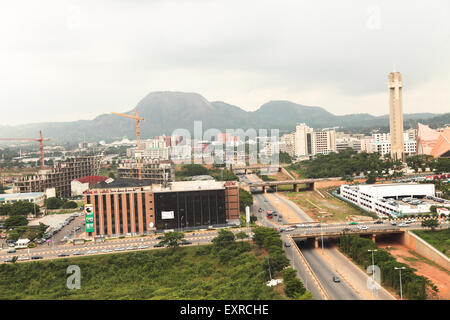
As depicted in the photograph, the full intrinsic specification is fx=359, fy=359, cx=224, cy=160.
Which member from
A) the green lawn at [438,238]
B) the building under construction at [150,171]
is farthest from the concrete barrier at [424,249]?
the building under construction at [150,171]

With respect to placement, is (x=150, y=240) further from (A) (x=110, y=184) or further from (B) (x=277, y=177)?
(B) (x=277, y=177)

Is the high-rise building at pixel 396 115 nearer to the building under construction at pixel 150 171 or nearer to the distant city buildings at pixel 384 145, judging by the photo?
the distant city buildings at pixel 384 145

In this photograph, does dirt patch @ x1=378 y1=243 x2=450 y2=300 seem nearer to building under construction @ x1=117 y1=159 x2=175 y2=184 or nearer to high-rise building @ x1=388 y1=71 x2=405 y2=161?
building under construction @ x1=117 y1=159 x2=175 y2=184

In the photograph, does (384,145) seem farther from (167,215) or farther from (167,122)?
(167,122)

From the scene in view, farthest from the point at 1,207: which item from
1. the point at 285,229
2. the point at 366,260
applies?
the point at 366,260

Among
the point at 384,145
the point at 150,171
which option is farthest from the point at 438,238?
the point at 384,145
